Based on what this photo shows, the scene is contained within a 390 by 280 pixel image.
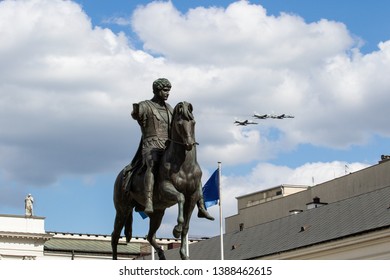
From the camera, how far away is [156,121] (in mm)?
31156

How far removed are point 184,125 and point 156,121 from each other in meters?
1.54

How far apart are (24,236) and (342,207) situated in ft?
208

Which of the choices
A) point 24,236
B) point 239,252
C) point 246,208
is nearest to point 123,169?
point 239,252

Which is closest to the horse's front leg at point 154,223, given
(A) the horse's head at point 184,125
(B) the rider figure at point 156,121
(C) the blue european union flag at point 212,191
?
(B) the rider figure at point 156,121

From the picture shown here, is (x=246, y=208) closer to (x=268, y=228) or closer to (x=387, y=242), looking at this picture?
(x=268, y=228)

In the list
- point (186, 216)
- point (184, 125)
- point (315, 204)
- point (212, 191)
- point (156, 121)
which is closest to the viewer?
point (184, 125)

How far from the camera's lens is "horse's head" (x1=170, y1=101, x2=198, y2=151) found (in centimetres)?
2973

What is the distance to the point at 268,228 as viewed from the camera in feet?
305

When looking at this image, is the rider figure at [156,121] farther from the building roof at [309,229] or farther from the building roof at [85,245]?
the building roof at [85,245]

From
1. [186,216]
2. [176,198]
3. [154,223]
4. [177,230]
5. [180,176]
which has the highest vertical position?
[180,176]

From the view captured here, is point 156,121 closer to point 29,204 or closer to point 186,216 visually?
point 186,216

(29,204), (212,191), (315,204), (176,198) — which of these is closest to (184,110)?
(176,198)

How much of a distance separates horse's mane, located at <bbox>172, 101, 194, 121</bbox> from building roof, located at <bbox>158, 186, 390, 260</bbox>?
43.8 metres

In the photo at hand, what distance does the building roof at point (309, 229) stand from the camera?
77.2 meters
